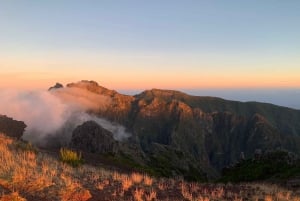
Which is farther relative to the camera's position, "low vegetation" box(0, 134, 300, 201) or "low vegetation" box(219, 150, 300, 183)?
"low vegetation" box(219, 150, 300, 183)

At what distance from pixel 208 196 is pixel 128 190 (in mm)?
2878

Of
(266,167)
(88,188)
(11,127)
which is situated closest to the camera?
(88,188)

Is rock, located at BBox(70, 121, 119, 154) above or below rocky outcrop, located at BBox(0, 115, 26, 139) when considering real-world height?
below

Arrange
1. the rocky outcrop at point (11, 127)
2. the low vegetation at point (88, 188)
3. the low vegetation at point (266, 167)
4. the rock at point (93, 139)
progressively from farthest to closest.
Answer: the rock at point (93, 139), the low vegetation at point (266, 167), the rocky outcrop at point (11, 127), the low vegetation at point (88, 188)

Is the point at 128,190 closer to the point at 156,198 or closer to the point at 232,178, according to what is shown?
the point at 156,198

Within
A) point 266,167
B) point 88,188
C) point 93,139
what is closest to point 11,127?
point 266,167

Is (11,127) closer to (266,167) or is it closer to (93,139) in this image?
(266,167)

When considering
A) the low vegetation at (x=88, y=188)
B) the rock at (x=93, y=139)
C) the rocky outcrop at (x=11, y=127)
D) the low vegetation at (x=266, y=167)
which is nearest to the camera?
the low vegetation at (x=88, y=188)

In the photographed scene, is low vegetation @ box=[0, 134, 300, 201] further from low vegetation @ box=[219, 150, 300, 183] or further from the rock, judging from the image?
the rock

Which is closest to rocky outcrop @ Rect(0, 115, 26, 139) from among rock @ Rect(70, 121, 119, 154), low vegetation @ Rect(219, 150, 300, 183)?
low vegetation @ Rect(219, 150, 300, 183)

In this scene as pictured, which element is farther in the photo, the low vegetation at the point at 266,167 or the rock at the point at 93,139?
the rock at the point at 93,139

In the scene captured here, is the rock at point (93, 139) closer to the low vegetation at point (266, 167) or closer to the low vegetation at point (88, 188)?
the low vegetation at point (266, 167)

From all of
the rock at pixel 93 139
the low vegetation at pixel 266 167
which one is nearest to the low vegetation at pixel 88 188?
the low vegetation at pixel 266 167

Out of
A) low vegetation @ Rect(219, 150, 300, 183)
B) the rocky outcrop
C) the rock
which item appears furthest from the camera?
the rock
